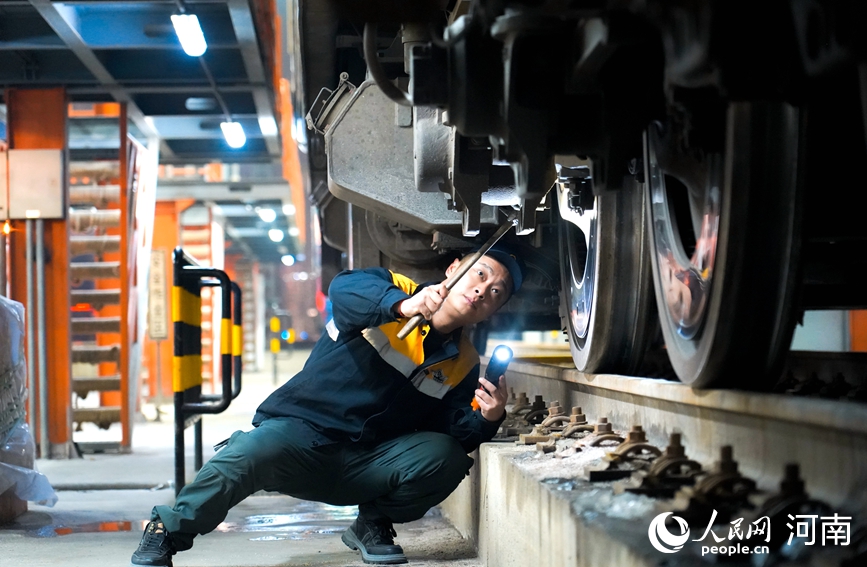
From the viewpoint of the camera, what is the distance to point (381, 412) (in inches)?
134

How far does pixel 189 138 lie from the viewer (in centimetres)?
985

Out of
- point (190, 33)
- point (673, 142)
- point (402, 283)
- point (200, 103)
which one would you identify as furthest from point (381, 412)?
A: point (200, 103)

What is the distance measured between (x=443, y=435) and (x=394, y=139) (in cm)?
138

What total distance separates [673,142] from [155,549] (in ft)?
6.69

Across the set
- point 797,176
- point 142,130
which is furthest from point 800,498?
point 142,130

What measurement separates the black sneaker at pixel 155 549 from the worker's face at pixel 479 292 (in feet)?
3.94

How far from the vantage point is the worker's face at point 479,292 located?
334 cm

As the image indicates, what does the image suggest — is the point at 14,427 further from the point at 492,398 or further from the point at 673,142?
the point at 673,142

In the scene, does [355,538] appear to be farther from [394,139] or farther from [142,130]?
[142,130]

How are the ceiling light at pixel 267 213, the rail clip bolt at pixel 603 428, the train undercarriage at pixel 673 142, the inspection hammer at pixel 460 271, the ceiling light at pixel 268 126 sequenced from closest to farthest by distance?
the train undercarriage at pixel 673 142
the rail clip bolt at pixel 603 428
the inspection hammer at pixel 460 271
the ceiling light at pixel 268 126
the ceiling light at pixel 267 213

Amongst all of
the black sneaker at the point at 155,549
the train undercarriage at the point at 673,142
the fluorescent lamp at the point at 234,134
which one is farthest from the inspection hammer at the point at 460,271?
the fluorescent lamp at the point at 234,134

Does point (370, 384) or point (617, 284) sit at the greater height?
point (617, 284)

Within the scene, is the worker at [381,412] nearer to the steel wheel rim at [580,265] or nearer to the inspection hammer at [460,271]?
the inspection hammer at [460,271]

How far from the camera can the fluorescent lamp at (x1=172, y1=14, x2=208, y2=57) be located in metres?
6.29
